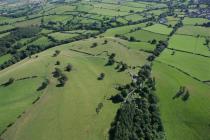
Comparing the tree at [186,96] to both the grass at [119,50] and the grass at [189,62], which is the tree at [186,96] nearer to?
the grass at [189,62]

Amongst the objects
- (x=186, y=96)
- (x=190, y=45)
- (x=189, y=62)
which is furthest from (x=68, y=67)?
(x=190, y=45)

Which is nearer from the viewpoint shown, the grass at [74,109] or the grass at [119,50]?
the grass at [74,109]

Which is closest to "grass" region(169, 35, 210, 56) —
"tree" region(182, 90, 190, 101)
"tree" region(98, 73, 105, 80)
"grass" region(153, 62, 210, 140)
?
"grass" region(153, 62, 210, 140)

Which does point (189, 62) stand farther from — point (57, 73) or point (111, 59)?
point (57, 73)

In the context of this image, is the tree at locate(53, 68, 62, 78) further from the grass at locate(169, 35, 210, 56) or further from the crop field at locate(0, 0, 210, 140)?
the grass at locate(169, 35, 210, 56)

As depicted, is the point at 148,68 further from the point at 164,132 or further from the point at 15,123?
the point at 15,123

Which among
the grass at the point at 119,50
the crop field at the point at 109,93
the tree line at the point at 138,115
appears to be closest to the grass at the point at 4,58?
the crop field at the point at 109,93

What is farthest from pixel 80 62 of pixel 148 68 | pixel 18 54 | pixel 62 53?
pixel 18 54
